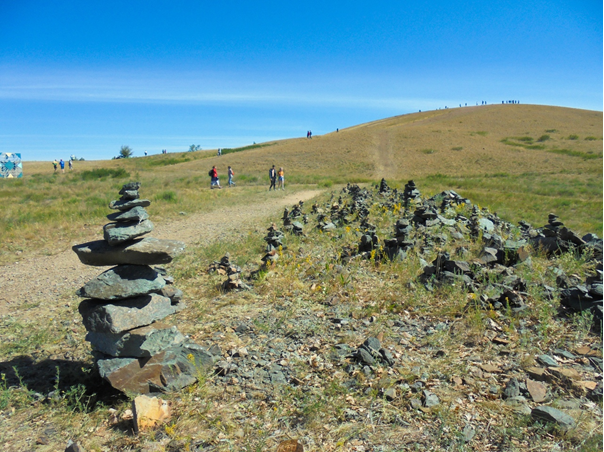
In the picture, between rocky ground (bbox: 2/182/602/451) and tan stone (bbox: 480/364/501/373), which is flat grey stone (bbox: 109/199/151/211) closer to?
rocky ground (bbox: 2/182/602/451)

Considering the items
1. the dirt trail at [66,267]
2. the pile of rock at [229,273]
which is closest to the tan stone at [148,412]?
the pile of rock at [229,273]

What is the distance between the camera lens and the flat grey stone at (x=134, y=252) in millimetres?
4641

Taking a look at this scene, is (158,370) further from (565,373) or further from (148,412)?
(565,373)

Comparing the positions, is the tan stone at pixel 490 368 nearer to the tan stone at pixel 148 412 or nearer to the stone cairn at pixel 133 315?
the stone cairn at pixel 133 315

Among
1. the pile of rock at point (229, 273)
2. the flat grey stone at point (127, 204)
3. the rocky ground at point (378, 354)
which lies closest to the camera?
the rocky ground at point (378, 354)

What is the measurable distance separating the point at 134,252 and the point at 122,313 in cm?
71

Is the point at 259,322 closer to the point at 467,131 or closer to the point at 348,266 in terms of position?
the point at 348,266

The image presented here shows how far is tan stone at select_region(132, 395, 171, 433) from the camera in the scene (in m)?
3.70

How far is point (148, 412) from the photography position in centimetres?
377

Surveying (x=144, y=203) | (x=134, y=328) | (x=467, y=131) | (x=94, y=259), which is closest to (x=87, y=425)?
(x=134, y=328)

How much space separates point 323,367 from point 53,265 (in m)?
8.67

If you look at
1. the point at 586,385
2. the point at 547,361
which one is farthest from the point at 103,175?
the point at 586,385

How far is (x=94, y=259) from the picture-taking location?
4840 mm

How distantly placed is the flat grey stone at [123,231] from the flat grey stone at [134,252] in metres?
0.11
